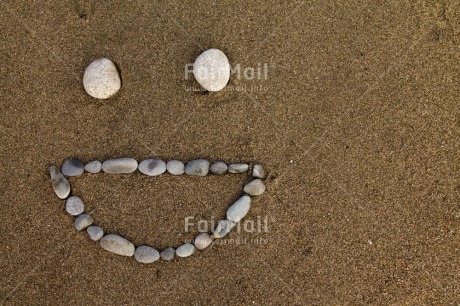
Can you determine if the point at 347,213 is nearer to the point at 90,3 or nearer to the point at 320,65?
the point at 320,65

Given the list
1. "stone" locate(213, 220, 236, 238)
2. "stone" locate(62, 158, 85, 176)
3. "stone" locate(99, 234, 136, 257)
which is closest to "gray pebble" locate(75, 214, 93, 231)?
"stone" locate(99, 234, 136, 257)

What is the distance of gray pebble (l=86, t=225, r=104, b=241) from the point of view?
114 inches

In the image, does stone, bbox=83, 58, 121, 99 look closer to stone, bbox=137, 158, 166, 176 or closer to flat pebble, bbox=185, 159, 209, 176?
stone, bbox=137, 158, 166, 176

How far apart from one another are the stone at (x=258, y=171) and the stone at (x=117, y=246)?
1.04 metres

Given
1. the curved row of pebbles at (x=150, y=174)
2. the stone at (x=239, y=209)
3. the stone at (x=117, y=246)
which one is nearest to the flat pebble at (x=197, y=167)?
the curved row of pebbles at (x=150, y=174)

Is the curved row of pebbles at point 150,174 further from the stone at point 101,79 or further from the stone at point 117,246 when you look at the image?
the stone at point 101,79

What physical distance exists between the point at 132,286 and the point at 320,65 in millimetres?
2117

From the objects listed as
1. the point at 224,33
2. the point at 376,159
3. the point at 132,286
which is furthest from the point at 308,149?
the point at 132,286

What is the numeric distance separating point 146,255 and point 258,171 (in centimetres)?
101

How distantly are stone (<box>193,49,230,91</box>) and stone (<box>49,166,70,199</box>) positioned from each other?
1227mm

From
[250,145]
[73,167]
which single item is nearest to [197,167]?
[250,145]

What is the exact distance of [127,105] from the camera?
2.99m

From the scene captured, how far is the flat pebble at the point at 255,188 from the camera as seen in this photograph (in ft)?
9.43

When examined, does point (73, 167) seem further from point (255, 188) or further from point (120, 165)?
point (255, 188)
